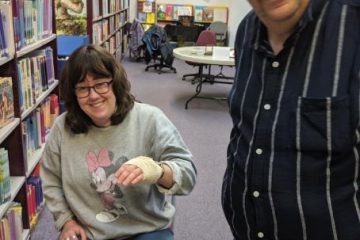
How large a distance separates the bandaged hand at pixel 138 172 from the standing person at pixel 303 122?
0.31 meters

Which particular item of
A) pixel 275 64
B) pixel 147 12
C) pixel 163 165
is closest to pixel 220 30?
pixel 147 12

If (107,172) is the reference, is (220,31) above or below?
above

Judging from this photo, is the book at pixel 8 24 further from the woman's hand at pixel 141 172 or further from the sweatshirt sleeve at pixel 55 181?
the woman's hand at pixel 141 172

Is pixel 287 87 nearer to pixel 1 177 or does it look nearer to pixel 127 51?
pixel 1 177

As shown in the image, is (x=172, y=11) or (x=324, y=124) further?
(x=172, y=11)

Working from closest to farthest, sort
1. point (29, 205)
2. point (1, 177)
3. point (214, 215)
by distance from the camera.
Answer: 1. point (1, 177)
2. point (29, 205)
3. point (214, 215)

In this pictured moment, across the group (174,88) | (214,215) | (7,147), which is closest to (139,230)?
(7,147)

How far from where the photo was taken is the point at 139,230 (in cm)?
147

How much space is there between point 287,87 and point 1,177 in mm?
1469

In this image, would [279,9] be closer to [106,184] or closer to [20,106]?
[106,184]

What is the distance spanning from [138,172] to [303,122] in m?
0.51

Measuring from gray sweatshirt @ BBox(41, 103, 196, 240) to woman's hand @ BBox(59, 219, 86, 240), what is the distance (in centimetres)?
2

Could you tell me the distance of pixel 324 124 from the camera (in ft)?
2.98

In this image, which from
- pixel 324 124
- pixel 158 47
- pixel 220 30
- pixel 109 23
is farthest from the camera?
pixel 220 30
